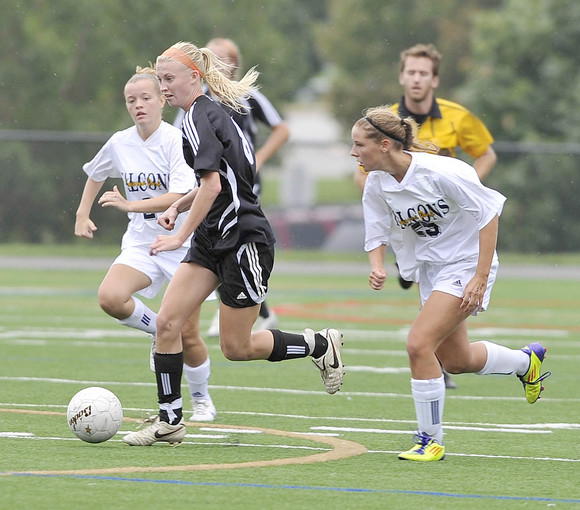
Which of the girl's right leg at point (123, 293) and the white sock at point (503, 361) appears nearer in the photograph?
the white sock at point (503, 361)

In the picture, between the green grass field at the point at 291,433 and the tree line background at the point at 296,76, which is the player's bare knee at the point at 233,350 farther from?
the tree line background at the point at 296,76

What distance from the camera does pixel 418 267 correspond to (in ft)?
22.9

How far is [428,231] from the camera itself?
6.76m

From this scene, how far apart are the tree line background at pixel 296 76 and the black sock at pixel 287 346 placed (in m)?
15.3

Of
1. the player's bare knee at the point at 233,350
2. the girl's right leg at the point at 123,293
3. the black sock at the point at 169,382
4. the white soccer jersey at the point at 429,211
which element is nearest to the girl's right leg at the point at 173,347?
the black sock at the point at 169,382

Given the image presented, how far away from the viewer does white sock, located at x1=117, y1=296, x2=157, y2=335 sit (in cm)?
798

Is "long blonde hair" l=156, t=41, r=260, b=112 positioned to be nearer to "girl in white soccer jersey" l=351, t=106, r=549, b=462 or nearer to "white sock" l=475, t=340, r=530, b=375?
"girl in white soccer jersey" l=351, t=106, r=549, b=462

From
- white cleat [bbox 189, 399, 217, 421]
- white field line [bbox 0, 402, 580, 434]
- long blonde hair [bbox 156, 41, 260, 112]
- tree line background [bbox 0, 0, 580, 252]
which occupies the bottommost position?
white field line [bbox 0, 402, 580, 434]

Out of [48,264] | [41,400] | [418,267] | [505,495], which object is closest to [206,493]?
[505,495]

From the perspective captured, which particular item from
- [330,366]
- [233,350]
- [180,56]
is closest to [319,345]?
[330,366]

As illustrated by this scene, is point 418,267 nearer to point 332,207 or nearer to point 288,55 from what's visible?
point 332,207

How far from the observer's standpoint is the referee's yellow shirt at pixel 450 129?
9320 millimetres

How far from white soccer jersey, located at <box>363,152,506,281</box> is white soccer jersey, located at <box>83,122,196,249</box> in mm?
1456

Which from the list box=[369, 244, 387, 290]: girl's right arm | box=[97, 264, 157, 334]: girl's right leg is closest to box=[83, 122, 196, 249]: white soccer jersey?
box=[97, 264, 157, 334]: girl's right leg
